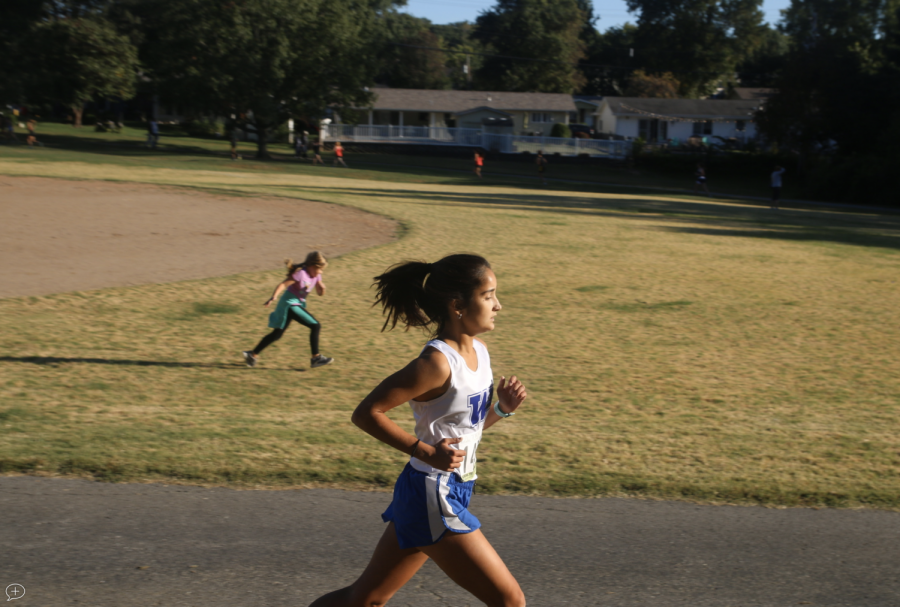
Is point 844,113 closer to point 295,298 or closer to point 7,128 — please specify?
point 295,298

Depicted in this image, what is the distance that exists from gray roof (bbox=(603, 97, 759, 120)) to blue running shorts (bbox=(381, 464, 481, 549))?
74284 mm

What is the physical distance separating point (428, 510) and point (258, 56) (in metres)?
46.1

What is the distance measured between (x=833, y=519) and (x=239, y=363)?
614 centimetres

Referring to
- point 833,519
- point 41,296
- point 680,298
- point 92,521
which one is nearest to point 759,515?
point 833,519

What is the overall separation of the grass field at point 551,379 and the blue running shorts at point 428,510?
225cm

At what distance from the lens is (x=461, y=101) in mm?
76375

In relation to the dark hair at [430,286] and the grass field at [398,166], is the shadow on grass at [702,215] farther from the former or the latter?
the dark hair at [430,286]

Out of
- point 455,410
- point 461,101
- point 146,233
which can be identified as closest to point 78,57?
point 146,233

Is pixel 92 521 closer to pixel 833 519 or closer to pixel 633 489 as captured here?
pixel 633 489

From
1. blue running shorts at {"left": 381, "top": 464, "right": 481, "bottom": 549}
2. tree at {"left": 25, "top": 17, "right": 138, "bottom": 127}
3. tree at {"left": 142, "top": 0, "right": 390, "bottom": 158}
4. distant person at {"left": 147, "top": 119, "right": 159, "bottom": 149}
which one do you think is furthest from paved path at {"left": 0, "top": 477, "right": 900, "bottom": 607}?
tree at {"left": 25, "top": 17, "right": 138, "bottom": 127}

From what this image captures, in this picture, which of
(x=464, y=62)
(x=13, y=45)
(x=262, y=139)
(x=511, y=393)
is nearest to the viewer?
(x=511, y=393)

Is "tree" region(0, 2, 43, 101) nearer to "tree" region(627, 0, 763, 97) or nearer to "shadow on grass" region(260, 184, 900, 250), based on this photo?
"shadow on grass" region(260, 184, 900, 250)

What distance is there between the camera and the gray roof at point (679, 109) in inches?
2918

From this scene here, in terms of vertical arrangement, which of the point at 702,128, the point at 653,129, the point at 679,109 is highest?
the point at 679,109
